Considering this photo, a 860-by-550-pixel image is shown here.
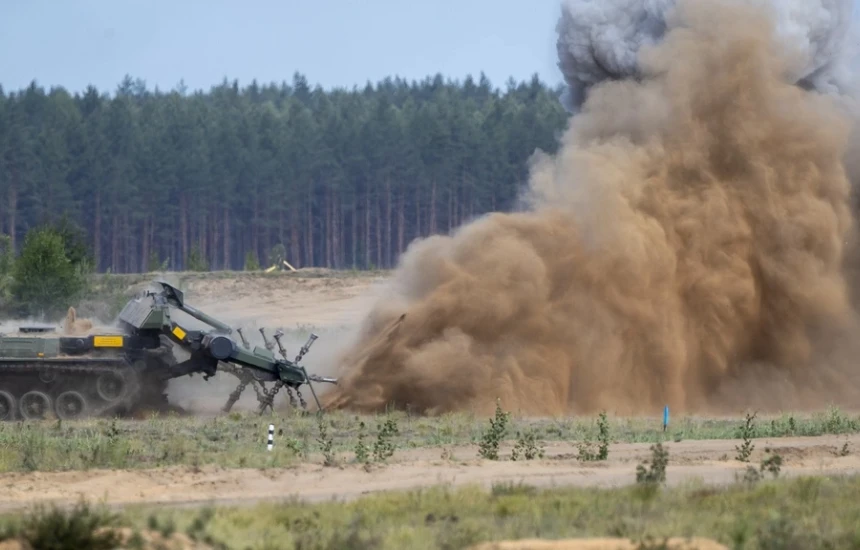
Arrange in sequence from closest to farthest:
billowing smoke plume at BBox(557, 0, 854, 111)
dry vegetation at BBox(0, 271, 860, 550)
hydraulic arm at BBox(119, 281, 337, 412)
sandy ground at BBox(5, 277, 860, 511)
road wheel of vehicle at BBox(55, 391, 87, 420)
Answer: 1. dry vegetation at BBox(0, 271, 860, 550)
2. sandy ground at BBox(5, 277, 860, 511)
3. road wheel of vehicle at BBox(55, 391, 87, 420)
4. hydraulic arm at BBox(119, 281, 337, 412)
5. billowing smoke plume at BBox(557, 0, 854, 111)

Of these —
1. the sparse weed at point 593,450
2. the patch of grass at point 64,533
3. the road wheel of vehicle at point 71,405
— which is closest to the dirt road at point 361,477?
the sparse weed at point 593,450

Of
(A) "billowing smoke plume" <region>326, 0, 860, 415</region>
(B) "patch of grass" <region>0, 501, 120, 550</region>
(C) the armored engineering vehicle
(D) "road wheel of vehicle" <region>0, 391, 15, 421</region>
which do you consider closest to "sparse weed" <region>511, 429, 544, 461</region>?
(A) "billowing smoke plume" <region>326, 0, 860, 415</region>

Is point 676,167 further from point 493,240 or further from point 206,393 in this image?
point 206,393

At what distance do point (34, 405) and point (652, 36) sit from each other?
17505 mm

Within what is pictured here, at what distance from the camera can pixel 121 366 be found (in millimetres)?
29562

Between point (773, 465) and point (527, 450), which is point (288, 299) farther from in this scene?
point (773, 465)

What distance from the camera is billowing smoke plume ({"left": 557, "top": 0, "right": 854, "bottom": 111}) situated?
34.8m

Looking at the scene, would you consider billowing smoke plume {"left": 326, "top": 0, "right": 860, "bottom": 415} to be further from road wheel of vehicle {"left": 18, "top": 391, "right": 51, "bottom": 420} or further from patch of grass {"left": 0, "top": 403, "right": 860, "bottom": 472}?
road wheel of vehicle {"left": 18, "top": 391, "right": 51, "bottom": 420}

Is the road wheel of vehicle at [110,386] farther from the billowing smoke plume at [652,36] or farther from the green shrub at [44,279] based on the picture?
the green shrub at [44,279]

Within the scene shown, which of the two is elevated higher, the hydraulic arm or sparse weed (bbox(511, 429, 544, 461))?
the hydraulic arm

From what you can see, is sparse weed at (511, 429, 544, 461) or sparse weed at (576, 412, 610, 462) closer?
sparse weed at (576, 412, 610, 462)

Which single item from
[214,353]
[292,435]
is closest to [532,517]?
[292,435]

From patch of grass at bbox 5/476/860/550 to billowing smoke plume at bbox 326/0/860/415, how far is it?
11868 millimetres

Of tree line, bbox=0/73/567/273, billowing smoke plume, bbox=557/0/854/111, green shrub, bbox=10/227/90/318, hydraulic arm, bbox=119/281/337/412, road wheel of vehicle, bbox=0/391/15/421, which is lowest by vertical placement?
road wheel of vehicle, bbox=0/391/15/421
